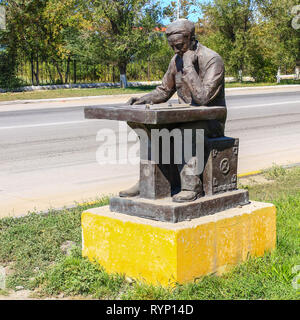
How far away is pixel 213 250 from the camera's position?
4531mm

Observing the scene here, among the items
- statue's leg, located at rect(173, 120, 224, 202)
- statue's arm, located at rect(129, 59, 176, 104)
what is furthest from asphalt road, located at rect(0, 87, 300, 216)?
statue's leg, located at rect(173, 120, 224, 202)

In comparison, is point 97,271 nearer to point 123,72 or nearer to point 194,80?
point 194,80

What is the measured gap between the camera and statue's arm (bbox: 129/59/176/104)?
201 inches

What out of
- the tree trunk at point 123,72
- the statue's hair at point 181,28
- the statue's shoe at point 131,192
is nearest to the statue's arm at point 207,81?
the statue's hair at point 181,28

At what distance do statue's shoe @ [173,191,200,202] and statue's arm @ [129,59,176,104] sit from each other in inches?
39.2

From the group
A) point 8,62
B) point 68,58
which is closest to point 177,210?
point 8,62

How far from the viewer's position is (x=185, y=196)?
4582 mm

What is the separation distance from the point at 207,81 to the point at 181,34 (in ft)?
1.45

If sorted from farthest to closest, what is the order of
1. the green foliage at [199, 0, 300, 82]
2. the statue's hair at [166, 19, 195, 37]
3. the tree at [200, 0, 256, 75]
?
the tree at [200, 0, 256, 75] < the green foliage at [199, 0, 300, 82] < the statue's hair at [166, 19, 195, 37]

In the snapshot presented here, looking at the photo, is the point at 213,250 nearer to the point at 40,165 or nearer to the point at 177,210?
the point at 177,210

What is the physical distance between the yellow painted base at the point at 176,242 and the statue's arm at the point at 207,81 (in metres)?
0.98

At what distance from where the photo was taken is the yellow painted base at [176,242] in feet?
14.1

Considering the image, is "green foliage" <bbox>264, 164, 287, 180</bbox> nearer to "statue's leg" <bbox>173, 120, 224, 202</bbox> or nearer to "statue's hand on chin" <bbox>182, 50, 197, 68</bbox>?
"statue's leg" <bbox>173, 120, 224, 202</bbox>
